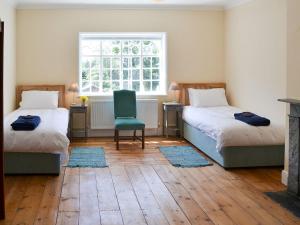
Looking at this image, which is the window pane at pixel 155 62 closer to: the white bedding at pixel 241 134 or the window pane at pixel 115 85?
the window pane at pixel 115 85

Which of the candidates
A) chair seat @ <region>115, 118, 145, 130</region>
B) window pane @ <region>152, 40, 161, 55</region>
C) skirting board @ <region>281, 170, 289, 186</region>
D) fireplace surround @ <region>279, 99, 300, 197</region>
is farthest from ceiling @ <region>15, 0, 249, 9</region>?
skirting board @ <region>281, 170, 289, 186</region>

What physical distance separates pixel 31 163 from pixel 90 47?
363 cm

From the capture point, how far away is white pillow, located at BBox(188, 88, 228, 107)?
7824mm

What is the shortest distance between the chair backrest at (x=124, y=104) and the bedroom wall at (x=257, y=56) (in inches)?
76.4

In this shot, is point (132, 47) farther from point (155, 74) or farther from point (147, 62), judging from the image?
point (155, 74)

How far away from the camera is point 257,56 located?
680cm

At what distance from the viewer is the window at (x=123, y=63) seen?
8.20 m

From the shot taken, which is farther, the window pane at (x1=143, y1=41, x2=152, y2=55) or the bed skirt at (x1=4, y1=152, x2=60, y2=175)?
the window pane at (x1=143, y1=41, x2=152, y2=55)

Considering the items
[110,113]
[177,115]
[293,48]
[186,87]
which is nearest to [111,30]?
[110,113]

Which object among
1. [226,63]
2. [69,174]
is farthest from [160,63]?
[69,174]

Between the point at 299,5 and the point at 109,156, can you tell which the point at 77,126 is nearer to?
the point at 109,156

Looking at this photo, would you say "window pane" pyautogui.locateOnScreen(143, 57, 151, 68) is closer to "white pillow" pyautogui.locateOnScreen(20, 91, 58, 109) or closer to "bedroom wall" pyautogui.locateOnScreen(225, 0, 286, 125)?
"bedroom wall" pyautogui.locateOnScreen(225, 0, 286, 125)

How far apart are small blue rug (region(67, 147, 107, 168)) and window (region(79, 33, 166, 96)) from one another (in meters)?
1.73

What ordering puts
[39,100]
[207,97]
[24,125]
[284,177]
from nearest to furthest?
[284,177] < [24,125] < [39,100] < [207,97]
